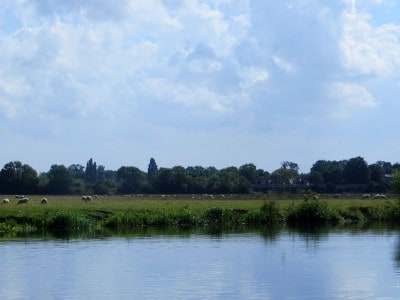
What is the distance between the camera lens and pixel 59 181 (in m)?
165

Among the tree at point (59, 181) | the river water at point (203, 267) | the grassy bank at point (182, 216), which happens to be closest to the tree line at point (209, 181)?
the tree at point (59, 181)

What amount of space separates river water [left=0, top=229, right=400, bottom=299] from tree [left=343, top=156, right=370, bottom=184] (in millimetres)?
125500

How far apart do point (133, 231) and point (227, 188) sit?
95664 millimetres

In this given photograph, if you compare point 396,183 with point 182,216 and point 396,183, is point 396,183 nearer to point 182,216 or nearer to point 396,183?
point 396,183

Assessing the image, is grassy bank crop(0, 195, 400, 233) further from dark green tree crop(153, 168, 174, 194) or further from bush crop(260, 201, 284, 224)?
dark green tree crop(153, 168, 174, 194)

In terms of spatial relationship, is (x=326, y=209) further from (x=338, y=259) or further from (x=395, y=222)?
(x=338, y=259)

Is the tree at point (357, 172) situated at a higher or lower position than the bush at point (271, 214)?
higher

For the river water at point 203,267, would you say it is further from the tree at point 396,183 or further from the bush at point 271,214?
the tree at point 396,183

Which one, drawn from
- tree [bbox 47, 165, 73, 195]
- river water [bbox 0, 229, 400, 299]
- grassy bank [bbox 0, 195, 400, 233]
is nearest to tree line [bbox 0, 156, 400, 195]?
tree [bbox 47, 165, 73, 195]

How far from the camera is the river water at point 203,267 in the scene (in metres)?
30.5

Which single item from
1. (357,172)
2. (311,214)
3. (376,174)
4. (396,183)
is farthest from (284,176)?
(311,214)

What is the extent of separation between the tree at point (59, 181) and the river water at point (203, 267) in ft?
351

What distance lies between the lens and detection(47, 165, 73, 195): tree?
161 metres

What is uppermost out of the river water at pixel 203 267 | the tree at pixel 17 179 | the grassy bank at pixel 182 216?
the tree at pixel 17 179
